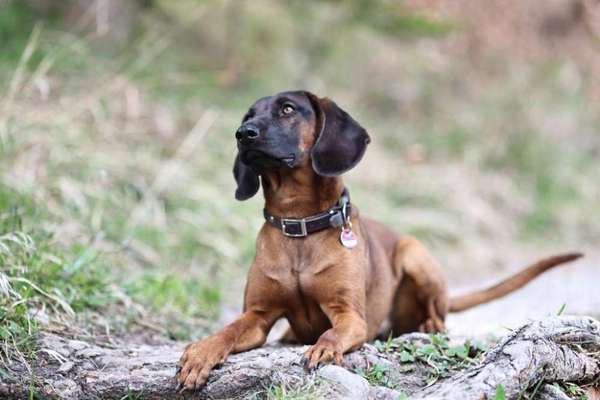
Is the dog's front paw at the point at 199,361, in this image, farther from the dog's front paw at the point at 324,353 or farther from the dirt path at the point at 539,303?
the dirt path at the point at 539,303

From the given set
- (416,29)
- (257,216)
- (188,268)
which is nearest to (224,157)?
(257,216)

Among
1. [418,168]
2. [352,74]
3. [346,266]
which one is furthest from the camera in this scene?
[352,74]

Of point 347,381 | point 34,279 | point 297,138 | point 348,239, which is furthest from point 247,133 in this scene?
point 34,279

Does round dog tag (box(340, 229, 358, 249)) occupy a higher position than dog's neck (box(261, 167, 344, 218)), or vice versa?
dog's neck (box(261, 167, 344, 218))

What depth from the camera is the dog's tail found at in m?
4.64

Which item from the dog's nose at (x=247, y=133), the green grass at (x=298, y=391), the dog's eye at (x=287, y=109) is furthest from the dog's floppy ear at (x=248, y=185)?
the green grass at (x=298, y=391)

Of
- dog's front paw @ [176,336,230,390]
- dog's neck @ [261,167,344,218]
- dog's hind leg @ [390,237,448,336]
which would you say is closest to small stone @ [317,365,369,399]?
dog's front paw @ [176,336,230,390]

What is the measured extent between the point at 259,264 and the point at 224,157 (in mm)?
4795

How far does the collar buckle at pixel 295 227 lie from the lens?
3910mm

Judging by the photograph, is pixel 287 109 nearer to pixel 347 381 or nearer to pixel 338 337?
pixel 338 337

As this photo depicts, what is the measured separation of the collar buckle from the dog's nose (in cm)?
48

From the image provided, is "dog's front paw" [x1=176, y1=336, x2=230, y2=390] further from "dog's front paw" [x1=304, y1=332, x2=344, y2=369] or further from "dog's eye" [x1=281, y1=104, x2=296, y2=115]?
"dog's eye" [x1=281, y1=104, x2=296, y2=115]

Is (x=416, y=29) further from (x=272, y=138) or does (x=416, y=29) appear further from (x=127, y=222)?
(x=272, y=138)

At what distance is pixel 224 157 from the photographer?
865 cm
